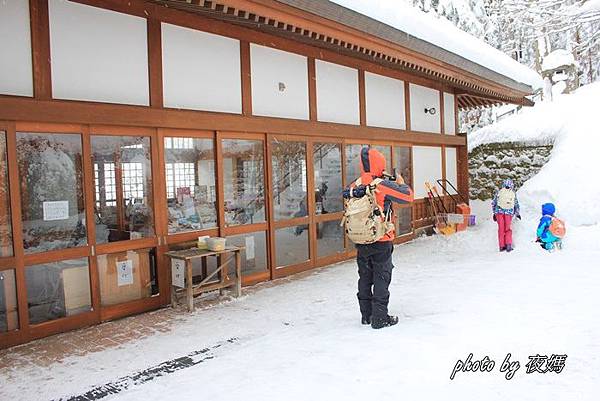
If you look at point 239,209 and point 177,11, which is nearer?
point 177,11

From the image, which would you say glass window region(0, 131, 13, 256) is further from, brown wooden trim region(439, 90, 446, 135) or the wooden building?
brown wooden trim region(439, 90, 446, 135)

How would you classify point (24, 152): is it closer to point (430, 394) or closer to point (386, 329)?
point (386, 329)

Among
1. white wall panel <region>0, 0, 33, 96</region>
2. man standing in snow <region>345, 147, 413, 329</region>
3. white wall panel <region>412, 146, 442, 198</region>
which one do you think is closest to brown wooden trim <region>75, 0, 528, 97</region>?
white wall panel <region>0, 0, 33, 96</region>

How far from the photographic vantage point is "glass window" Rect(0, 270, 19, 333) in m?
4.18

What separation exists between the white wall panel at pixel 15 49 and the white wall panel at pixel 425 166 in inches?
291

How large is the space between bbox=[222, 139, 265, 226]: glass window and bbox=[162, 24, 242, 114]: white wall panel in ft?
1.67

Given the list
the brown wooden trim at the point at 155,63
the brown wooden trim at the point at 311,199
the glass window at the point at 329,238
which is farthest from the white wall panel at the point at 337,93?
the brown wooden trim at the point at 155,63

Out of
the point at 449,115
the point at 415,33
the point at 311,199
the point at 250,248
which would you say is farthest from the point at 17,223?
the point at 449,115

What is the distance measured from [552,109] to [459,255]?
327 inches

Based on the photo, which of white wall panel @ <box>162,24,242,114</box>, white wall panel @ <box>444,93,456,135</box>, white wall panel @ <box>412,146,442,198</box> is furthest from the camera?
white wall panel @ <box>444,93,456,135</box>

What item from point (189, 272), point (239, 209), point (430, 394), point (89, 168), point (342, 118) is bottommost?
point (430, 394)

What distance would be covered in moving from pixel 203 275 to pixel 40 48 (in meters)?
2.92

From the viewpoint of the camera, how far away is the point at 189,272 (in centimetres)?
498

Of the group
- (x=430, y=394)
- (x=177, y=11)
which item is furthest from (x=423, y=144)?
(x=430, y=394)
